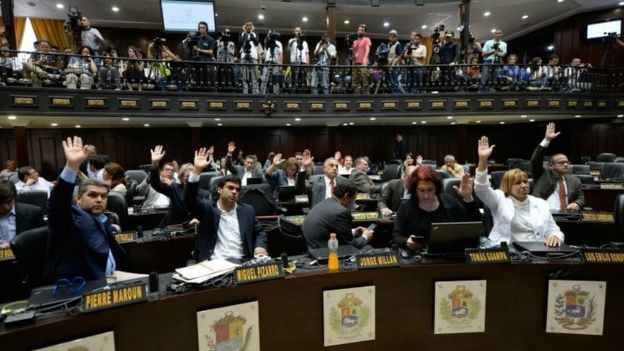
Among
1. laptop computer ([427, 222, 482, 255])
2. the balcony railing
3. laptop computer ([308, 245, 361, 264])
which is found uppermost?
the balcony railing

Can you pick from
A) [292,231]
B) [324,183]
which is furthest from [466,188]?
[324,183]

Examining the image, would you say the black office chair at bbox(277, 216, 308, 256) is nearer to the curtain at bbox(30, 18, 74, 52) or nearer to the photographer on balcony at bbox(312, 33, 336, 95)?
the photographer on balcony at bbox(312, 33, 336, 95)

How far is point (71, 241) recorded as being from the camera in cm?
189

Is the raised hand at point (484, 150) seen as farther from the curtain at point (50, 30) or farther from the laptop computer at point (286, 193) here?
the curtain at point (50, 30)

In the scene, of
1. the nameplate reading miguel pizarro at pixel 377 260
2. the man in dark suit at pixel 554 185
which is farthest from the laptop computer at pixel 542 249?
the man in dark suit at pixel 554 185

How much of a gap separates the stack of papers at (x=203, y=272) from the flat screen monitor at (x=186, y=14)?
10159mm

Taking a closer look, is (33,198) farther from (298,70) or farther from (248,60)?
(298,70)

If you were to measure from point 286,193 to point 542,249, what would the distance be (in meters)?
3.56

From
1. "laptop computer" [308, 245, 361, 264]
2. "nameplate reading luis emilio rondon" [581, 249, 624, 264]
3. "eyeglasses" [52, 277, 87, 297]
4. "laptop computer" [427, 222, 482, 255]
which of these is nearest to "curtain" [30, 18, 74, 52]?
"eyeglasses" [52, 277, 87, 297]

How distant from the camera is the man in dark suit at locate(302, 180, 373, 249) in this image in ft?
8.13

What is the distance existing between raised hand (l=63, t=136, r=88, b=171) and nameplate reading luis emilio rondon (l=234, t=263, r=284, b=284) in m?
1.03

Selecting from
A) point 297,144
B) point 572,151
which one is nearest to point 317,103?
point 297,144

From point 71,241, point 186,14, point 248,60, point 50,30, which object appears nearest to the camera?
point 71,241

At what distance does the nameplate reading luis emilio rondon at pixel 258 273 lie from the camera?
67.4 inches
